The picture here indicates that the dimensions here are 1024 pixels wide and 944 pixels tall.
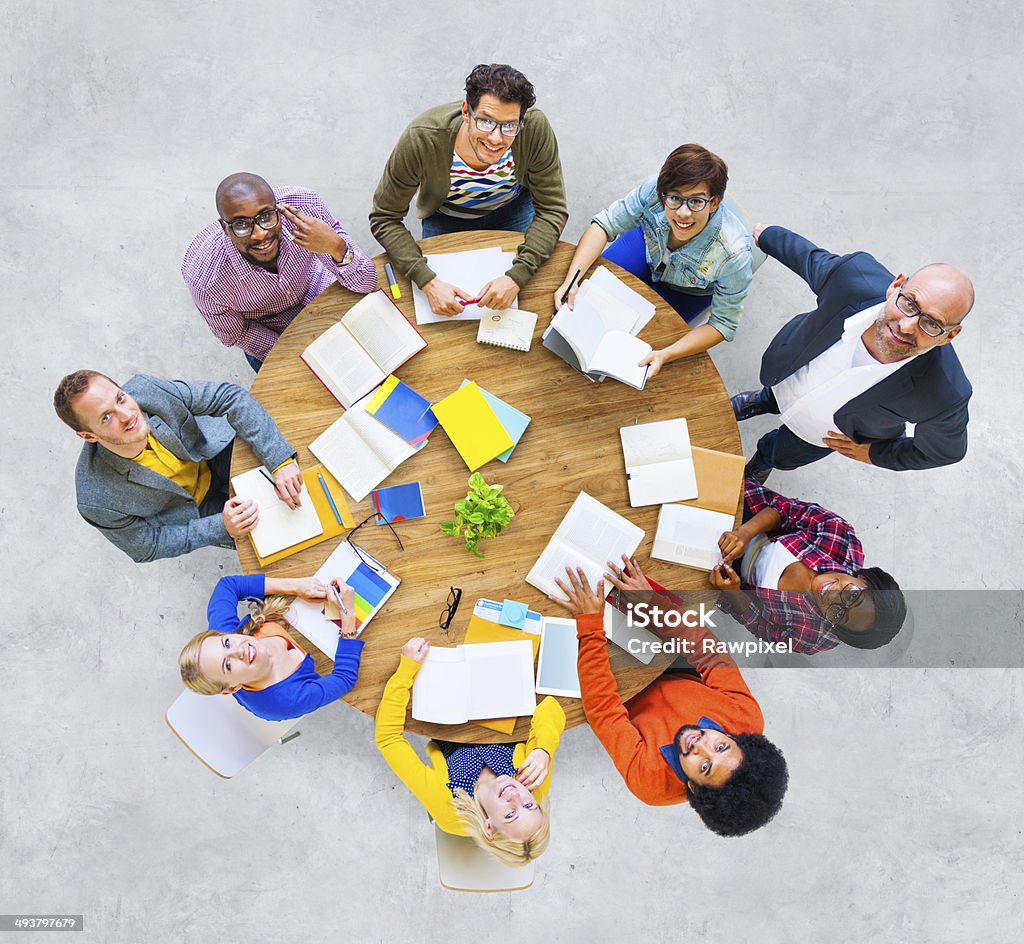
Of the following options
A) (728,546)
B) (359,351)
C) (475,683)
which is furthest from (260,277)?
(728,546)

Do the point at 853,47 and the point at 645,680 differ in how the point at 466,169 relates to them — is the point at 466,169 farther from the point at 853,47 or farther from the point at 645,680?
the point at 853,47

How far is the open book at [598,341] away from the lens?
2.31 meters

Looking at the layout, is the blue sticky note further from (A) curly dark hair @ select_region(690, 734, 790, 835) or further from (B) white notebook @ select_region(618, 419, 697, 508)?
(A) curly dark hair @ select_region(690, 734, 790, 835)

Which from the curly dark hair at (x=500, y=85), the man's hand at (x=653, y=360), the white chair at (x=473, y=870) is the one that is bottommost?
the white chair at (x=473, y=870)

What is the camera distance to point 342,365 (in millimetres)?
2361

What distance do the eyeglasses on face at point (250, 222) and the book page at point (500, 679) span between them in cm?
133

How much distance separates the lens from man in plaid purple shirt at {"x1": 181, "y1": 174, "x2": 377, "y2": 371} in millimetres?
2096

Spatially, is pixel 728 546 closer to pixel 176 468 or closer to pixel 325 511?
pixel 325 511

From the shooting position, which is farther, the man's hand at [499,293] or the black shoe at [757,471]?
the black shoe at [757,471]

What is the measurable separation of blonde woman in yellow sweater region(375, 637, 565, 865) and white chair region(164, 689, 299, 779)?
43cm

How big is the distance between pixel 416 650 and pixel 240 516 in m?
0.65

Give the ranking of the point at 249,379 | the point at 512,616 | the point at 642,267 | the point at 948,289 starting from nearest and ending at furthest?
the point at 948,289
the point at 512,616
the point at 642,267
the point at 249,379

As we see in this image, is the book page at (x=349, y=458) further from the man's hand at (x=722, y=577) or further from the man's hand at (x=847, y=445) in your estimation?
the man's hand at (x=847, y=445)

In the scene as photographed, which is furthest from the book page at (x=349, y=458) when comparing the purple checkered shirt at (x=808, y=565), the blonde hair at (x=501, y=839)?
the purple checkered shirt at (x=808, y=565)
